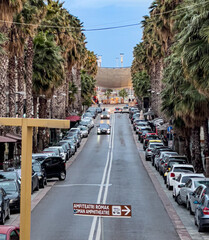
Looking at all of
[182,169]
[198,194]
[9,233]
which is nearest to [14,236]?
[9,233]

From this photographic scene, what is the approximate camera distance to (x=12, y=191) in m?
21.4

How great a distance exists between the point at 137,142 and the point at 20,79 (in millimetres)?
24448

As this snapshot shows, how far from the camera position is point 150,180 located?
33125 mm

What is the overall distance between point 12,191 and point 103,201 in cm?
449

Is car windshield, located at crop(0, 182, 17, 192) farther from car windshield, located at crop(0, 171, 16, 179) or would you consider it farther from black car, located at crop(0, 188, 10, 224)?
black car, located at crop(0, 188, 10, 224)

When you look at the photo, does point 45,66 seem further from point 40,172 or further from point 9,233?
point 9,233

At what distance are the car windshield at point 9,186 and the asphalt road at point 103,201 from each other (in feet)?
4.37

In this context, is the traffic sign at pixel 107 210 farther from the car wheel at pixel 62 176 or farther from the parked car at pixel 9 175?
the car wheel at pixel 62 176

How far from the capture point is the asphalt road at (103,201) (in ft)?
56.1

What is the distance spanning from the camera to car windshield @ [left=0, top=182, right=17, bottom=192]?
848 inches

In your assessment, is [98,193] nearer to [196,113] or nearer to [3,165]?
[196,113]

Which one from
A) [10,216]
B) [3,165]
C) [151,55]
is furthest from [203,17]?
[151,55]

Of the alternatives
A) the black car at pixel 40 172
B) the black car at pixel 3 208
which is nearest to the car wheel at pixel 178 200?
the black car at pixel 3 208

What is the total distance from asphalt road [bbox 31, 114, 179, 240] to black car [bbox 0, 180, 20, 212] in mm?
844
